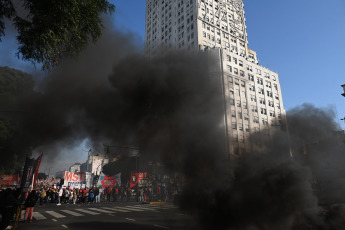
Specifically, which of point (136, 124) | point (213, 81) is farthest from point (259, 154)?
point (136, 124)

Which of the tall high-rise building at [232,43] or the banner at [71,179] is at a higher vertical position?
the tall high-rise building at [232,43]

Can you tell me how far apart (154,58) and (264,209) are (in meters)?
8.04

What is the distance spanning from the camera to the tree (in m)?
7.22

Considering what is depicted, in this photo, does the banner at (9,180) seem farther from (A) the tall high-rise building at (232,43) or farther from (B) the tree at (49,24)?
(A) the tall high-rise building at (232,43)

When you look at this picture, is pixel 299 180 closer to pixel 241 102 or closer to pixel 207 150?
Answer: pixel 207 150

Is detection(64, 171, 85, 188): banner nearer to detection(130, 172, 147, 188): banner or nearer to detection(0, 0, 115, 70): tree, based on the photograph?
detection(130, 172, 147, 188): banner

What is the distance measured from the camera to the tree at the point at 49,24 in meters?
7.22

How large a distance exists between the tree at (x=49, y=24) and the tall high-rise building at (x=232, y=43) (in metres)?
38.8

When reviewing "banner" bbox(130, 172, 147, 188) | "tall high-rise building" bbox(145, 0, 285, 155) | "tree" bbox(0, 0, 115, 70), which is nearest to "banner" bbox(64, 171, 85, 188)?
"banner" bbox(130, 172, 147, 188)

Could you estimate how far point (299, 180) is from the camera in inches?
218

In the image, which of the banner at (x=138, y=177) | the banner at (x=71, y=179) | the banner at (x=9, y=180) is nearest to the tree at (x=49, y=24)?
the banner at (x=138, y=177)

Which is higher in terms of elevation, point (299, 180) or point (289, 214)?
point (299, 180)

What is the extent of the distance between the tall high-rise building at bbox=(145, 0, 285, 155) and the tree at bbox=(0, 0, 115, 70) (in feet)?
127

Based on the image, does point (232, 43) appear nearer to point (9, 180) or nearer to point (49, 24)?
point (9, 180)
